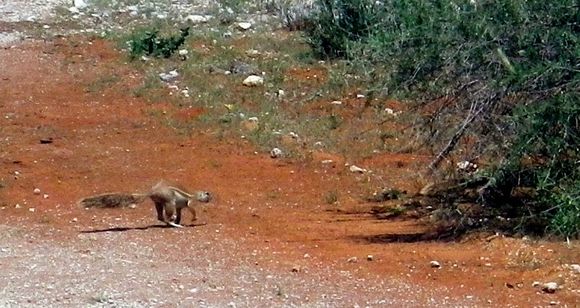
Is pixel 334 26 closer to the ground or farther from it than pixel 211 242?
closer to the ground

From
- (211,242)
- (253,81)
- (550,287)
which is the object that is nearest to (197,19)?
(253,81)

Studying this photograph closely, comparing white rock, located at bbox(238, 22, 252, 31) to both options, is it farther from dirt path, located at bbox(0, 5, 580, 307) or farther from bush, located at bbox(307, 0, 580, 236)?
bush, located at bbox(307, 0, 580, 236)

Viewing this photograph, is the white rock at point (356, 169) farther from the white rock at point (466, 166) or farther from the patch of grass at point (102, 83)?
the patch of grass at point (102, 83)

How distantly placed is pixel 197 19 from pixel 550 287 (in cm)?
1479

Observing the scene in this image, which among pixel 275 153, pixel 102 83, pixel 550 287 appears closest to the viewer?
pixel 550 287

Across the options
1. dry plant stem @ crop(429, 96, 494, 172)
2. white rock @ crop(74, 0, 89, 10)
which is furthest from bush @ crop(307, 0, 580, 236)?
white rock @ crop(74, 0, 89, 10)

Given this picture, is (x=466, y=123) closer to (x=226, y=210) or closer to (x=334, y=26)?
(x=226, y=210)

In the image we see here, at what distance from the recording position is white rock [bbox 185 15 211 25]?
21.4 metres

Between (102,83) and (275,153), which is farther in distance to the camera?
(102,83)

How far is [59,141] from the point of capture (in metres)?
13.0

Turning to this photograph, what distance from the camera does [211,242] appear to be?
351 inches

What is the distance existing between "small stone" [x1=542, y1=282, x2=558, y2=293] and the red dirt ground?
0.06 meters

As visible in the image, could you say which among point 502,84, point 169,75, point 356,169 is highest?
point 502,84

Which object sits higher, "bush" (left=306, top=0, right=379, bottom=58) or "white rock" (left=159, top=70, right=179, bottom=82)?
"bush" (left=306, top=0, right=379, bottom=58)
